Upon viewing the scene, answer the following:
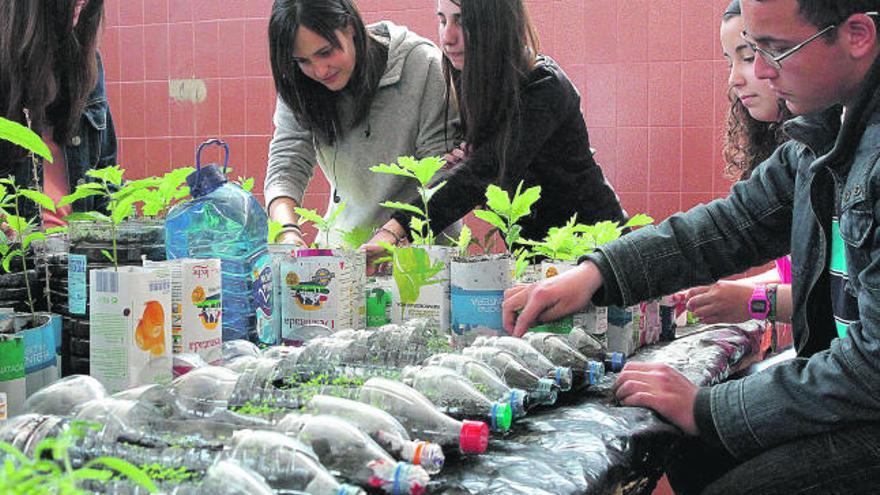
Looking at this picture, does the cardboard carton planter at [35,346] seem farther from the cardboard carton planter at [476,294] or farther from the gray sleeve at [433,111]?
the gray sleeve at [433,111]

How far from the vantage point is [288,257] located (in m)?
1.49

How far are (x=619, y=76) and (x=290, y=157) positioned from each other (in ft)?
6.15

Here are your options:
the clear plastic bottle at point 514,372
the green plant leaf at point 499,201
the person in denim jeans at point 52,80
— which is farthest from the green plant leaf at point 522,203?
the person in denim jeans at point 52,80

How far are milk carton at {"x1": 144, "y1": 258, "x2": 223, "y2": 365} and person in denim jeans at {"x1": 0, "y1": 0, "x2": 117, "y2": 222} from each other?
1.11 m

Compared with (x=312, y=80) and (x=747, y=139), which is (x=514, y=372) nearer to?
(x=747, y=139)

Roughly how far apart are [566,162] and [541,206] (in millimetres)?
153

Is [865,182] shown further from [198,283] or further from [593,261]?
[198,283]

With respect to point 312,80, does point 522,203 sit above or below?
below

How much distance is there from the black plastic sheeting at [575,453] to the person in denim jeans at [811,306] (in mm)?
65

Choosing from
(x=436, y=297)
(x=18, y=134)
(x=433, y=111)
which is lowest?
(x=436, y=297)

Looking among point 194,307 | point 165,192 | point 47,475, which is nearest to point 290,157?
point 165,192

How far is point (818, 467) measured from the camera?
1228 millimetres

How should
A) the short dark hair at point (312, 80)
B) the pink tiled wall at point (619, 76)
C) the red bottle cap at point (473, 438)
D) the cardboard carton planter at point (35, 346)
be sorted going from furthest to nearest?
the pink tiled wall at point (619, 76), the short dark hair at point (312, 80), the cardboard carton planter at point (35, 346), the red bottle cap at point (473, 438)

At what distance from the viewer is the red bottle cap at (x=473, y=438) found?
996mm
